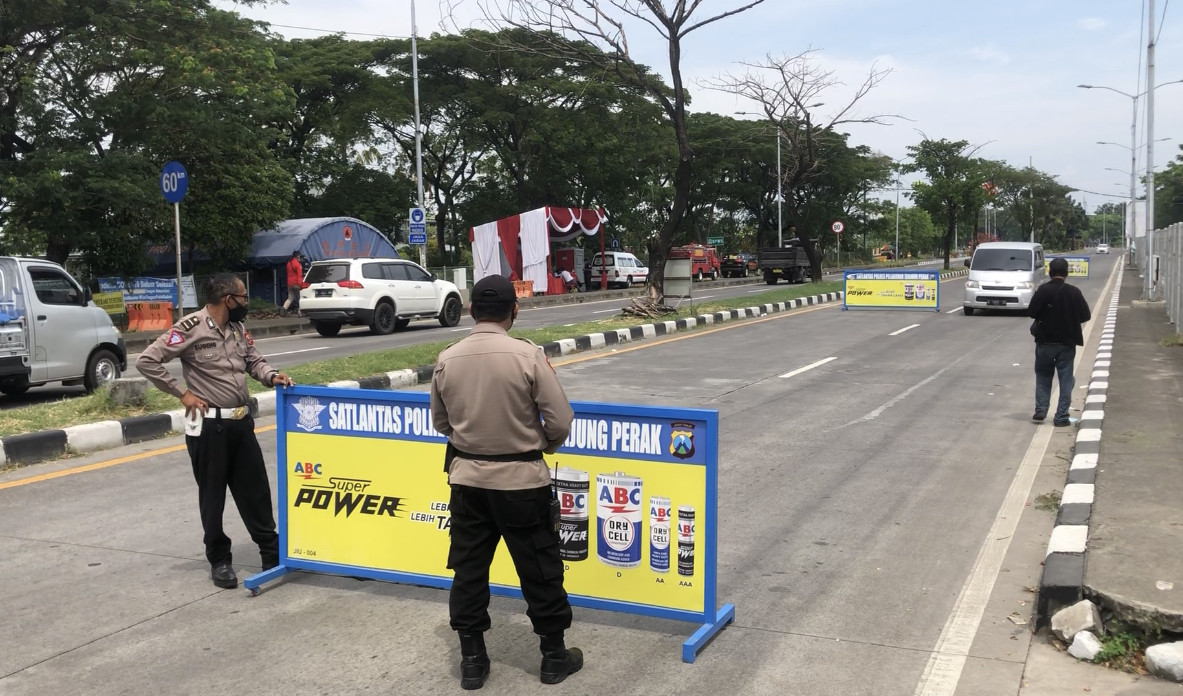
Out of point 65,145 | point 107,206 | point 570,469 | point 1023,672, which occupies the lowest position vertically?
point 1023,672

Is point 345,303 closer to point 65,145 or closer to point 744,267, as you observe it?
point 65,145

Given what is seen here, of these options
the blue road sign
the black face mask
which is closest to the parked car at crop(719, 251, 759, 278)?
the blue road sign

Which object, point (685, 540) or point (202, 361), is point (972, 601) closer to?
point (685, 540)

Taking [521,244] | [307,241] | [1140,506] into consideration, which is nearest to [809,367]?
[1140,506]

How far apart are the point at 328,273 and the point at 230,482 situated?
15.7 meters

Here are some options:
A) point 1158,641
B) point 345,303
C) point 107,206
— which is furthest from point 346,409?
point 107,206

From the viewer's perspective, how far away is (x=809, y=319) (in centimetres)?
2181

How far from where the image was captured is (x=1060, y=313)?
9.02m

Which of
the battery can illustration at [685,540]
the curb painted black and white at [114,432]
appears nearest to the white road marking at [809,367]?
the curb painted black and white at [114,432]

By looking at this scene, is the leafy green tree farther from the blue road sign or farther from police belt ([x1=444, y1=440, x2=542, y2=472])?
police belt ([x1=444, y1=440, x2=542, y2=472])

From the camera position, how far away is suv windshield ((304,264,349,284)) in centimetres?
2000

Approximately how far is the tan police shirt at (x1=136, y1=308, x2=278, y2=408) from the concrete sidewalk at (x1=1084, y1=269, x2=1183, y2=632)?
13.6 feet

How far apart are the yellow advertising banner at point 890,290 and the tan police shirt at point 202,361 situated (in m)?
21.8

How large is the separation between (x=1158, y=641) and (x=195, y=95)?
72.3 feet
